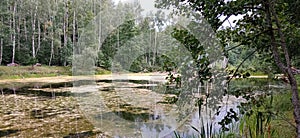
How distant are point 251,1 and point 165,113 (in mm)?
4170

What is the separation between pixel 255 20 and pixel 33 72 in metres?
18.1

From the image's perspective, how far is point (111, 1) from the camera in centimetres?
2464

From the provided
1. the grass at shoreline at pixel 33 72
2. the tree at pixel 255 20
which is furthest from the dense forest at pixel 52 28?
the tree at pixel 255 20

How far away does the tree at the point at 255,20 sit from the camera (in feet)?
5.30

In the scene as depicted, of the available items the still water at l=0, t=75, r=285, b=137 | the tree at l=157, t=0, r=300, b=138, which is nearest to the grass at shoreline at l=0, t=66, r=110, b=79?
the still water at l=0, t=75, r=285, b=137

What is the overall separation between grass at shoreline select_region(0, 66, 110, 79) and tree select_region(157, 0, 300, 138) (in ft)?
54.8

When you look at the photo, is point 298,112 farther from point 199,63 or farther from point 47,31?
point 47,31

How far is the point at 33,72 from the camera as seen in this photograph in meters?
17.9

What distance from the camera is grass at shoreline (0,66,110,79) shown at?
16430 millimetres

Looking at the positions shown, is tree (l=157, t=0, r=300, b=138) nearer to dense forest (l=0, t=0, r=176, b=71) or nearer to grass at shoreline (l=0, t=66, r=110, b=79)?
dense forest (l=0, t=0, r=176, b=71)

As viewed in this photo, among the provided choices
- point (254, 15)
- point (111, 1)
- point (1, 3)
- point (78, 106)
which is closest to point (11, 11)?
point (1, 3)

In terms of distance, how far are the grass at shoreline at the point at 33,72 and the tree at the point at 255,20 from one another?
16692 mm

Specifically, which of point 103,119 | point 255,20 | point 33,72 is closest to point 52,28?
point 33,72

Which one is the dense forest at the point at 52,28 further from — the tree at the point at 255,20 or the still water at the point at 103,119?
the tree at the point at 255,20
